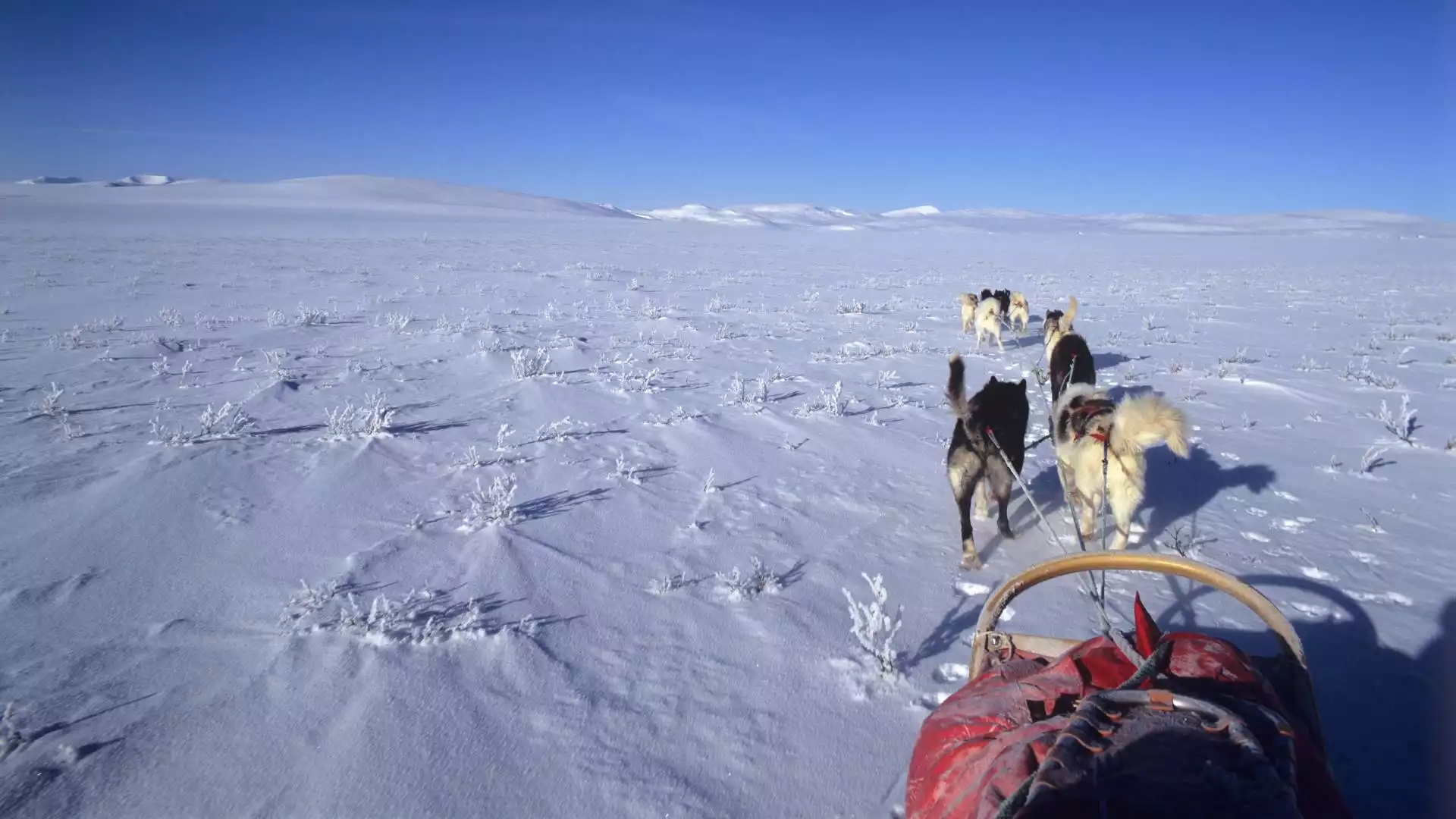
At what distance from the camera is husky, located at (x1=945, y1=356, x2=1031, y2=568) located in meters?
3.91

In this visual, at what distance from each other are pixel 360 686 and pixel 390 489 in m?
2.09

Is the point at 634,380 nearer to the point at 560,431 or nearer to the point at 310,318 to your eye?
the point at 560,431

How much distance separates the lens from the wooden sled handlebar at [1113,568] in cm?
180

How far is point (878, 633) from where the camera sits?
299 cm

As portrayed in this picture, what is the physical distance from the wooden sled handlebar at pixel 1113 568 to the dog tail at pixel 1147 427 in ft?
5.70

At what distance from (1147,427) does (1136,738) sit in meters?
2.85

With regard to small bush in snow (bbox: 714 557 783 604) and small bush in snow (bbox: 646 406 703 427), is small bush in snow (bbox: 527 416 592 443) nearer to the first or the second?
small bush in snow (bbox: 646 406 703 427)

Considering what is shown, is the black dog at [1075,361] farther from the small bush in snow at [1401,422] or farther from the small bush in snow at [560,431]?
the small bush in snow at [560,431]

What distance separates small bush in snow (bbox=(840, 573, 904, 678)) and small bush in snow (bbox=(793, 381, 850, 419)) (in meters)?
3.69

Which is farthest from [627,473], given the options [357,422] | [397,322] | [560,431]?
[397,322]

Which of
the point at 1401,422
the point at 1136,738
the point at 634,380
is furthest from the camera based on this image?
the point at 634,380

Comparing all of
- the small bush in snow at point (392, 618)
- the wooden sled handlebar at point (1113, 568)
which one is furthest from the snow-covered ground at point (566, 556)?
the wooden sled handlebar at point (1113, 568)

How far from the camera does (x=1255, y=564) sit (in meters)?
3.75

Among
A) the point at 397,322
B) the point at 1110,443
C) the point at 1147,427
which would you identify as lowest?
the point at 397,322
